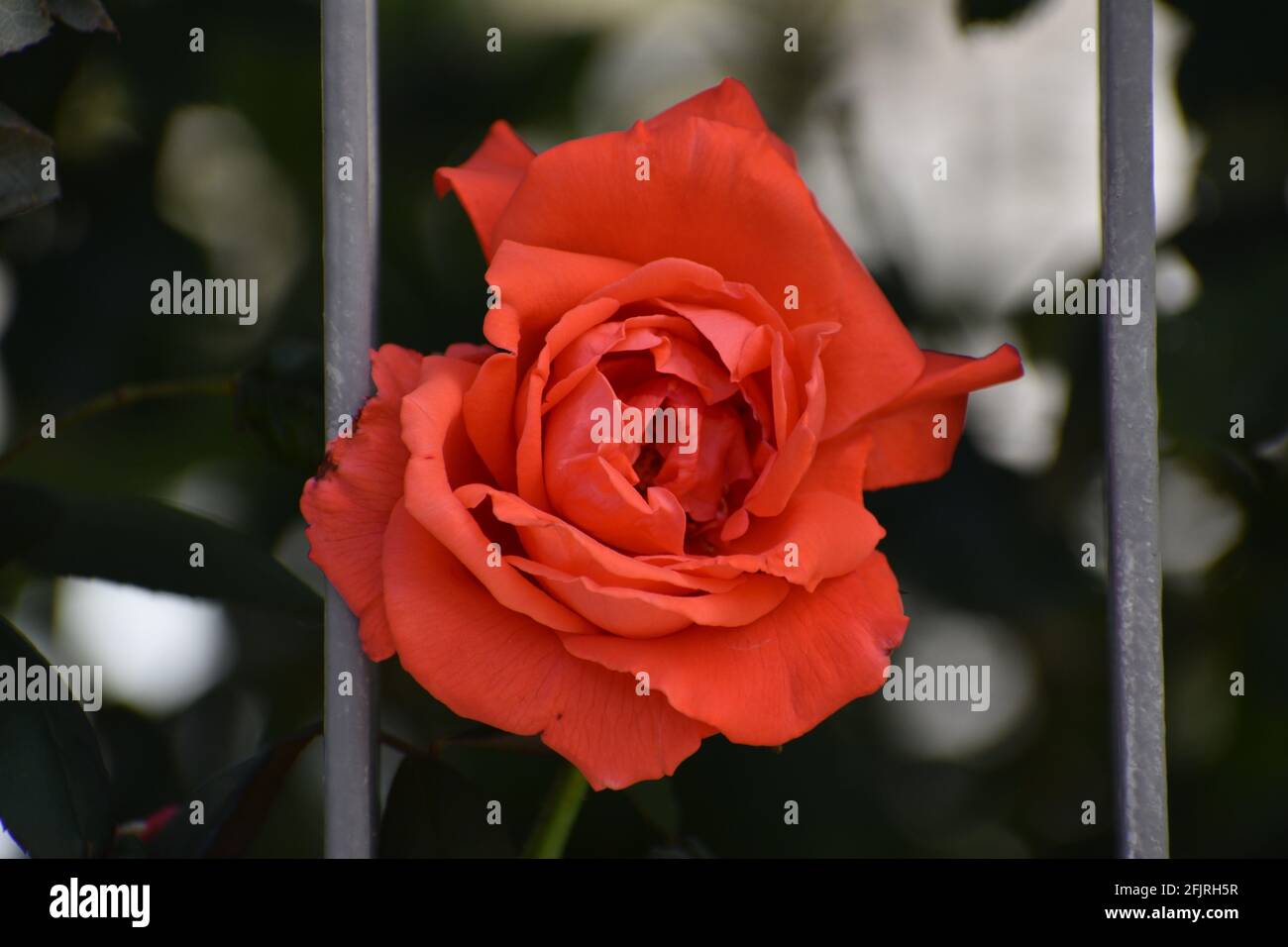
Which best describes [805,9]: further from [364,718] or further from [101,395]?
[364,718]

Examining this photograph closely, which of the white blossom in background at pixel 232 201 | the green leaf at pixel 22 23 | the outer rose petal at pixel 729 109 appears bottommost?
the outer rose petal at pixel 729 109

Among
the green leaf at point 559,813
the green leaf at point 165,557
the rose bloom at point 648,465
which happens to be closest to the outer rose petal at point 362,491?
the rose bloom at point 648,465

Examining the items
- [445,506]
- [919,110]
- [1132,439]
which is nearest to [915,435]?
[1132,439]

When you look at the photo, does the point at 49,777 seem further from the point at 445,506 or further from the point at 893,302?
the point at 893,302

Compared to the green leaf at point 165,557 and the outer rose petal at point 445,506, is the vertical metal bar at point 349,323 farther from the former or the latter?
the green leaf at point 165,557
